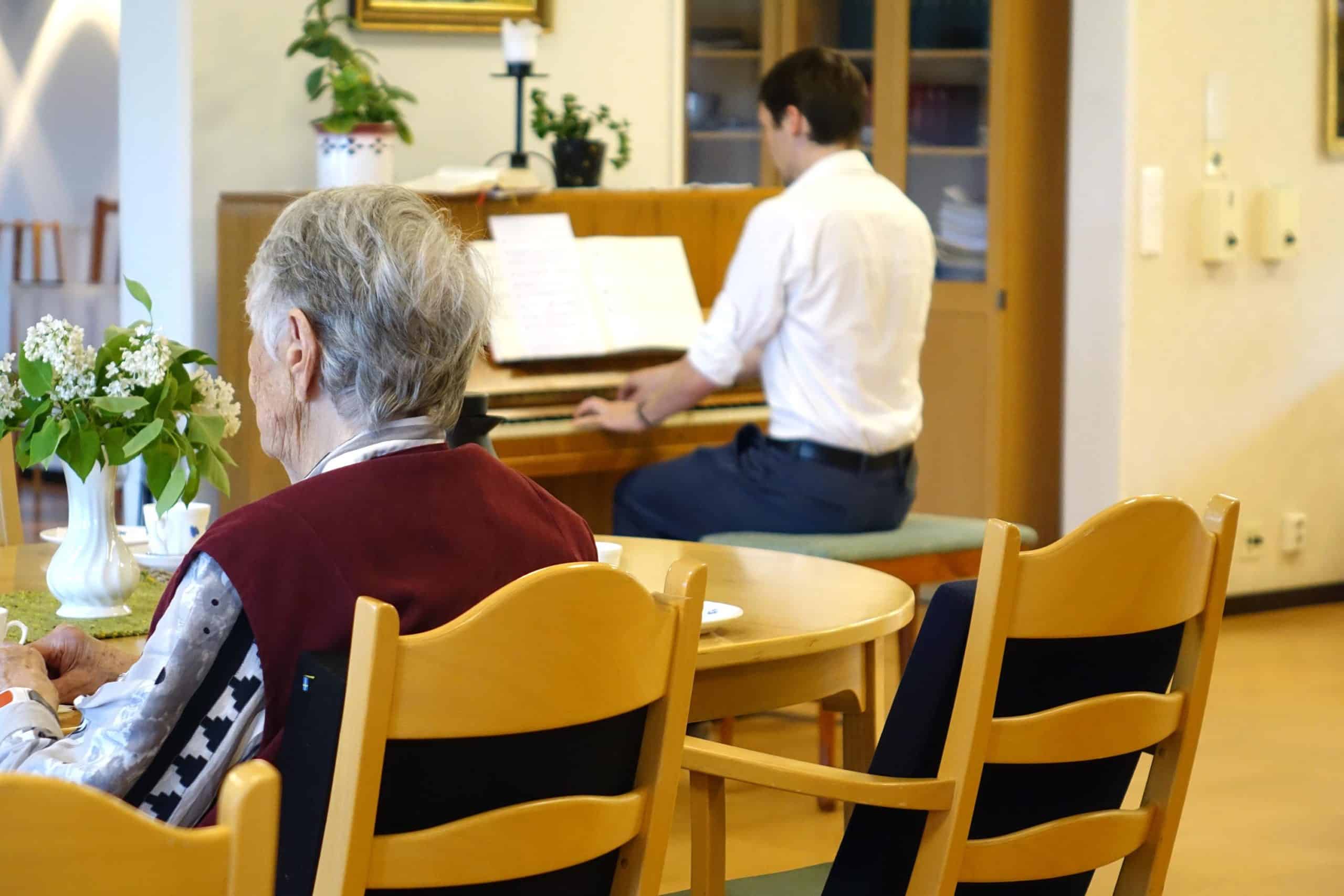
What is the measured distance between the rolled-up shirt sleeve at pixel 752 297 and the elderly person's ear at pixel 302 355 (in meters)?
2.18

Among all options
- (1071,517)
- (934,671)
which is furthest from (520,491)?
(1071,517)

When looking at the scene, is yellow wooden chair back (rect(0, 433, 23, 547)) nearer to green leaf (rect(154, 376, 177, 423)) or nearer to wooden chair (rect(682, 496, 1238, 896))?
green leaf (rect(154, 376, 177, 423))

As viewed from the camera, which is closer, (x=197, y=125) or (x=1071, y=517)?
(x=197, y=125)

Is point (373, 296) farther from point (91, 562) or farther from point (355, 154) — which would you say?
point (355, 154)

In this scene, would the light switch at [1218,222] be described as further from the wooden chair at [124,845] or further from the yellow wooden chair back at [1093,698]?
the wooden chair at [124,845]

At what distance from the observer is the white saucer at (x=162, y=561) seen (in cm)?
218

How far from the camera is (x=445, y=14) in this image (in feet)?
13.6

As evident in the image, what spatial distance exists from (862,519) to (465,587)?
223cm

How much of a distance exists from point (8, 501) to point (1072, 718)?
180 centimetres

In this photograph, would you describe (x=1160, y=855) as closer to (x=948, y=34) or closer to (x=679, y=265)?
(x=679, y=265)

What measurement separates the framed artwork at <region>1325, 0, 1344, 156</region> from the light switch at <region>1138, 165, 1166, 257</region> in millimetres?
673

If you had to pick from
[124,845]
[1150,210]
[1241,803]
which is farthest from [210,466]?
[1150,210]

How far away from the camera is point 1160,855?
68.0 inches

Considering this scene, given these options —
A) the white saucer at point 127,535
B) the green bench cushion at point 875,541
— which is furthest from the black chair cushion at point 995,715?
the green bench cushion at point 875,541
